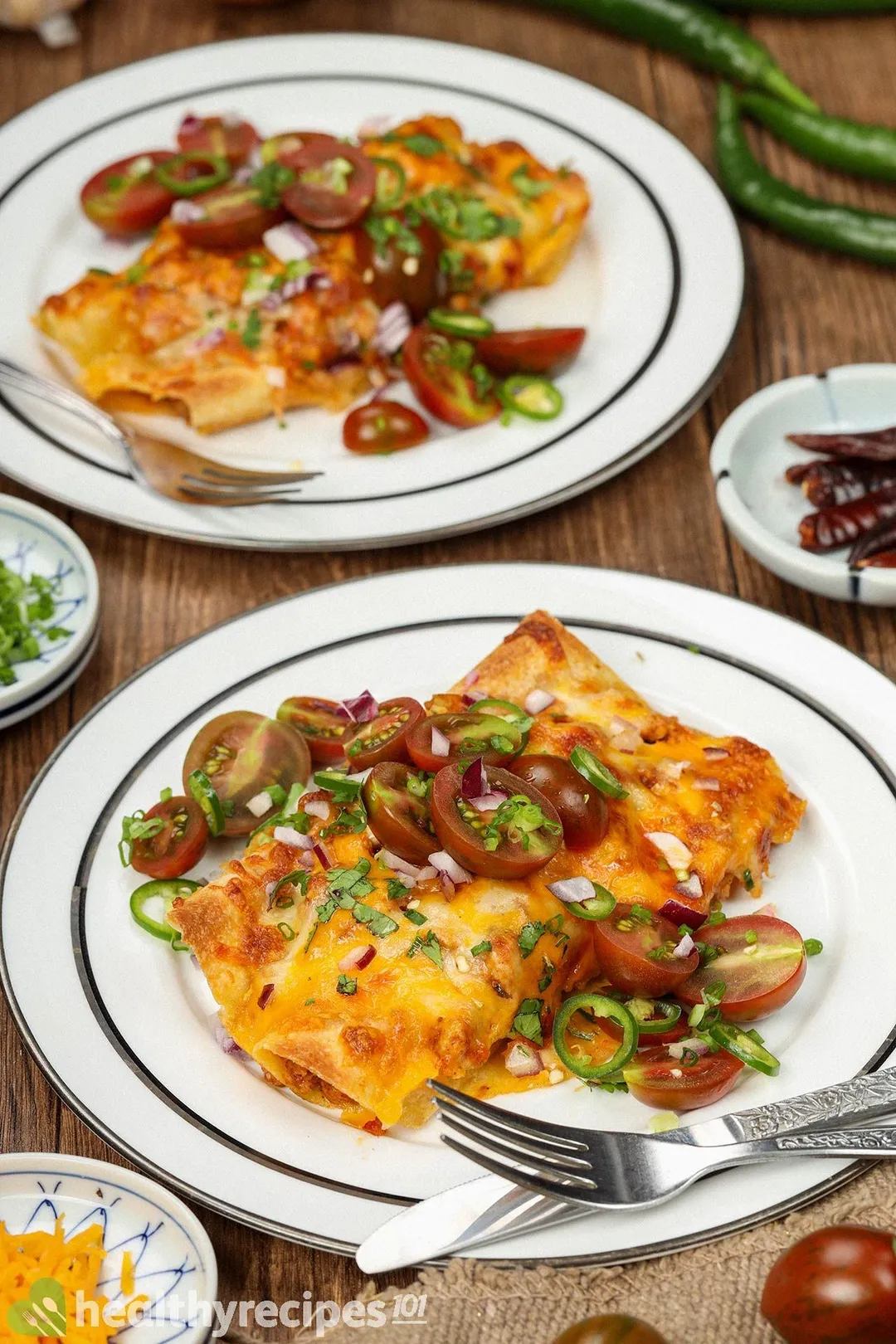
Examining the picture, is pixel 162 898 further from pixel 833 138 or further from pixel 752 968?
pixel 833 138

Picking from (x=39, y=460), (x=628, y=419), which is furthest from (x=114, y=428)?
(x=628, y=419)

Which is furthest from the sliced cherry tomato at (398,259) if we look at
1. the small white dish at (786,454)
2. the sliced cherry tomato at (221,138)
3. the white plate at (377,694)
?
the white plate at (377,694)

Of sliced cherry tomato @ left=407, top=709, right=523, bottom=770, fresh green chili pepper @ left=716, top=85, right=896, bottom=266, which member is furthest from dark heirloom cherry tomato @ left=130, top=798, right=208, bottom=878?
fresh green chili pepper @ left=716, top=85, right=896, bottom=266

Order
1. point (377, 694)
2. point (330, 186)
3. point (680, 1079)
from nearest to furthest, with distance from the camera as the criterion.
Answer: point (680, 1079)
point (377, 694)
point (330, 186)

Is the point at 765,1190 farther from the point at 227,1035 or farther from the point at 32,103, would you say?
the point at 32,103

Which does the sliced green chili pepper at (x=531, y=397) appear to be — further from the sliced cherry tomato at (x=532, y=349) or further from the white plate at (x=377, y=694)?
the white plate at (x=377, y=694)

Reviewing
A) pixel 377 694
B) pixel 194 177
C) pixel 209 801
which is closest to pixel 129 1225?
pixel 209 801
